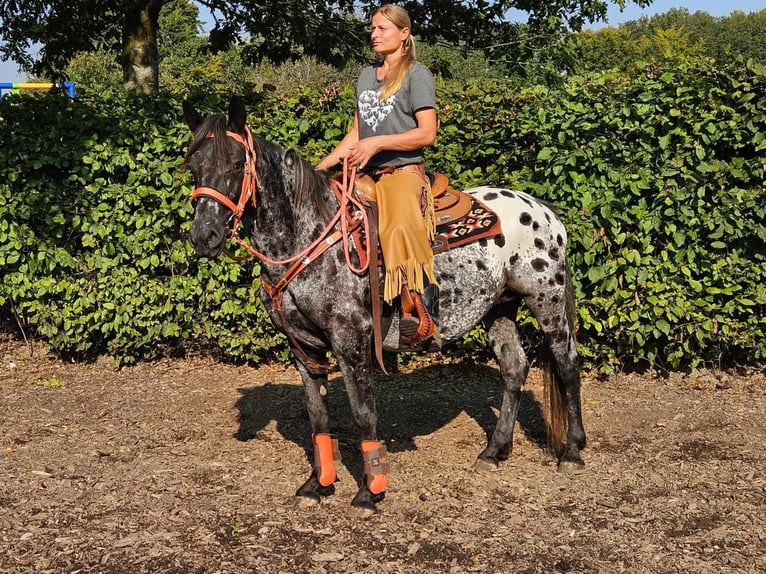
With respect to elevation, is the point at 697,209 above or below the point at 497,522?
above

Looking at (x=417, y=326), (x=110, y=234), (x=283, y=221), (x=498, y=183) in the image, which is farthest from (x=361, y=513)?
(x=110, y=234)

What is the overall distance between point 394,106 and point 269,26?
20.0 feet

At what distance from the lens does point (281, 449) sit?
5738mm

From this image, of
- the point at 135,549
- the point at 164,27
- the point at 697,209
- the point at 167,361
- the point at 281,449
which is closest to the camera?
the point at 135,549

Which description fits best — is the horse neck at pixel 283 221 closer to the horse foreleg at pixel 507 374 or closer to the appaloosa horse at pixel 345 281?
the appaloosa horse at pixel 345 281

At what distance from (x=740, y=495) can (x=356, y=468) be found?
8.00ft

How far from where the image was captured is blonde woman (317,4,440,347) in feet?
14.0

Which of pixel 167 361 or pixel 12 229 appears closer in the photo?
pixel 12 229

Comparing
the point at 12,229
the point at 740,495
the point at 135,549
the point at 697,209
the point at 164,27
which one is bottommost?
the point at 740,495

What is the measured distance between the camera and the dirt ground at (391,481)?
402 centimetres

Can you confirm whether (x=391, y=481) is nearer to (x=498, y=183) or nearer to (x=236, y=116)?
(x=236, y=116)

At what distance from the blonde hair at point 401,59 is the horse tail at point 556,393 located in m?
1.87

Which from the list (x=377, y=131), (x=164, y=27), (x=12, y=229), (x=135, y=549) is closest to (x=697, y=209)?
(x=377, y=131)

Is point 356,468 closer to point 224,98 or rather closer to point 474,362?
point 474,362
